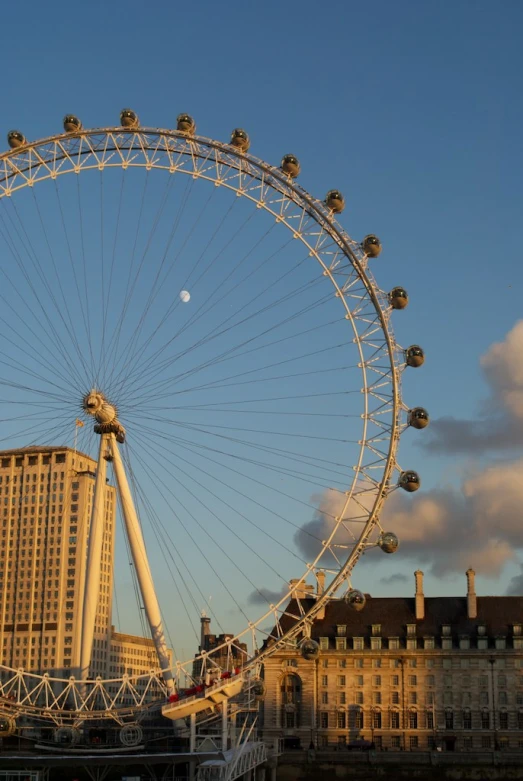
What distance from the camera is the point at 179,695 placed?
5647 centimetres

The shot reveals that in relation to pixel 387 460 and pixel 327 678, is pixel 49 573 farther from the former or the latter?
pixel 387 460

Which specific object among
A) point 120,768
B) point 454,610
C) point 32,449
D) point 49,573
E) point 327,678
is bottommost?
point 120,768

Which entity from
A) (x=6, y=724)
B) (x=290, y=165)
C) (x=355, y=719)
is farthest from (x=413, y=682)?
(x=290, y=165)

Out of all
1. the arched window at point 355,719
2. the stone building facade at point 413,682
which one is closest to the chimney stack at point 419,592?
the stone building facade at point 413,682

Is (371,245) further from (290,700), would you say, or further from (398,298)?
(290,700)

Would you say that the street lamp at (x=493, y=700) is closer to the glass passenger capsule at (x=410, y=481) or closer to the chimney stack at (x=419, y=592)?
the chimney stack at (x=419, y=592)

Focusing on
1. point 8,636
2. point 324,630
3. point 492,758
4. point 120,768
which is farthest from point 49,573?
point 120,768

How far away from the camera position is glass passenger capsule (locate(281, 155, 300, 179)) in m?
57.0

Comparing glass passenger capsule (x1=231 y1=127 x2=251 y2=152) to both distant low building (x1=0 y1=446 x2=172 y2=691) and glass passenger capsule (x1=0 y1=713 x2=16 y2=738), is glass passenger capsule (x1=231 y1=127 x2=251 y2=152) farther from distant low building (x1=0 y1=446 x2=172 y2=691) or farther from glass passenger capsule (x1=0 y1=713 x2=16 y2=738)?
distant low building (x1=0 y1=446 x2=172 y2=691)

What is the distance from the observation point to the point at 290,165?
57062 millimetres

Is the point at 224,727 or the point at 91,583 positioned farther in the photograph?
the point at 224,727

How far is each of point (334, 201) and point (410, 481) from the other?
14595 mm

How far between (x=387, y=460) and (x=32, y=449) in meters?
149

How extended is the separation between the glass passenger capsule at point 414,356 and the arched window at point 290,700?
186 feet
